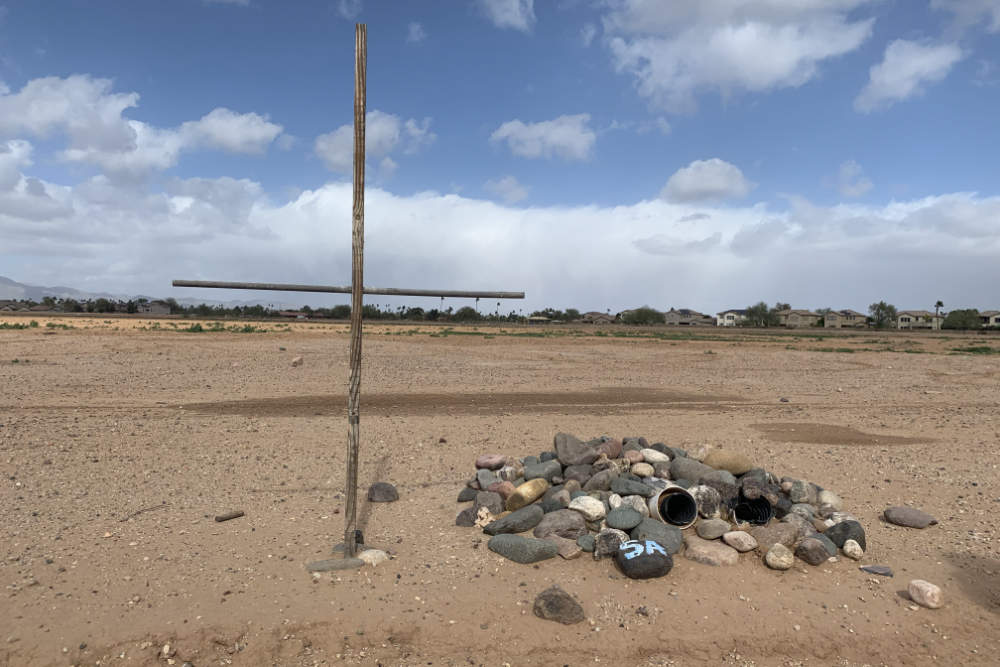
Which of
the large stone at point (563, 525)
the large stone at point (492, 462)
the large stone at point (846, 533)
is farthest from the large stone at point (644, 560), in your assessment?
the large stone at point (492, 462)

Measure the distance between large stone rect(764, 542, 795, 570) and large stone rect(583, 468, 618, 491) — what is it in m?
1.75

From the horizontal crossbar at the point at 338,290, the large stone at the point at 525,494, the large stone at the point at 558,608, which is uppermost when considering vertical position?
the horizontal crossbar at the point at 338,290

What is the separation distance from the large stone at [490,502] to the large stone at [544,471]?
1.78 feet

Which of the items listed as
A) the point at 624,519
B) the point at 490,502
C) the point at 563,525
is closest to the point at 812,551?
the point at 624,519

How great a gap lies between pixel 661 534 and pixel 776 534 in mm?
1159

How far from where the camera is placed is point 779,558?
540 centimetres

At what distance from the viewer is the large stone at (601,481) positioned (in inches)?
264

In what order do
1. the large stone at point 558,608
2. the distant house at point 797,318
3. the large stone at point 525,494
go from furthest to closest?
the distant house at point 797,318 < the large stone at point 525,494 < the large stone at point 558,608

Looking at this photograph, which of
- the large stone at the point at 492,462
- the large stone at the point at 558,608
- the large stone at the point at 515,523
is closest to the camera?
the large stone at the point at 558,608

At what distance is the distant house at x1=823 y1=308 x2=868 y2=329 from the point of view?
353 feet

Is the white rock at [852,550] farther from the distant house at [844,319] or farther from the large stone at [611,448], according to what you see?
the distant house at [844,319]

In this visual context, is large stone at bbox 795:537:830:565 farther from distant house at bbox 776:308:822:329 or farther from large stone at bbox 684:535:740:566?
distant house at bbox 776:308:822:329

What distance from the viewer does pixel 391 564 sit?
5.45m

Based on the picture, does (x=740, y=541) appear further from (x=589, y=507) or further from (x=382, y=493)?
(x=382, y=493)
